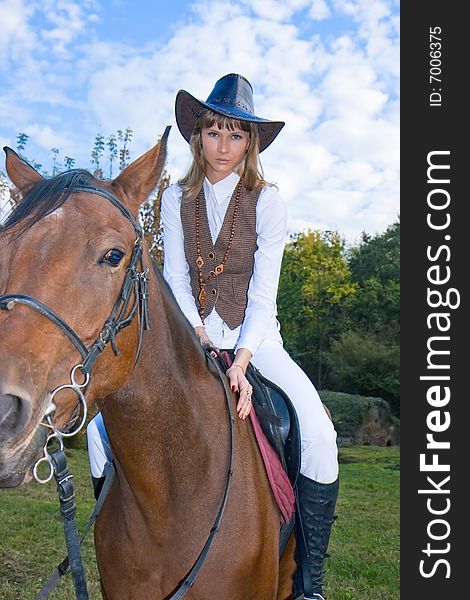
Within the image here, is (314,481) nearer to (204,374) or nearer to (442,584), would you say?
(204,374)

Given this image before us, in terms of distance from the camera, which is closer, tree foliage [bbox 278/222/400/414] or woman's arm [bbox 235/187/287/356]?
woman's arm [bbox 235/187/287/356]

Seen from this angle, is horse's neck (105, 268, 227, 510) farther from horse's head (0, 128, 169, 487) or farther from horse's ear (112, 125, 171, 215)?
horse's ear (112, 125, 171, 215)

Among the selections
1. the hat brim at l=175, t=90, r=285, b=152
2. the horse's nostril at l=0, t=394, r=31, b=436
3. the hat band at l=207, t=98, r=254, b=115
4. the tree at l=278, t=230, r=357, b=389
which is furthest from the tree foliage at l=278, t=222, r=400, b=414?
the horse's nostril at l=0, t=394, r=31, b=436

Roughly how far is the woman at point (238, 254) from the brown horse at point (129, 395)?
39 centimetres

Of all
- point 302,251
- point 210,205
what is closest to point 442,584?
point 210,205

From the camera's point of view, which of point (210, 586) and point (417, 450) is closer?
point (210, 586)

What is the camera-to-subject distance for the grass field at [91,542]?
6195 millimetres

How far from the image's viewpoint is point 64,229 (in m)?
2.03

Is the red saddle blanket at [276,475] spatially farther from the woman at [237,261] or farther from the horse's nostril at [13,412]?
the horse's nostril at [13,412]

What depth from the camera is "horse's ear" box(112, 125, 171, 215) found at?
94.5 inches

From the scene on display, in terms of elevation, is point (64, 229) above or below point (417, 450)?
above

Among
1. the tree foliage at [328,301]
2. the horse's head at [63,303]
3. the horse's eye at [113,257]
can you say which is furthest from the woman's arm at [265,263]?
the tree foliage at [328,301]

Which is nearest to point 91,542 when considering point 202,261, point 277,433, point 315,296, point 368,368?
point 277,433

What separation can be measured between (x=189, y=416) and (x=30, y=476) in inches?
35.1
